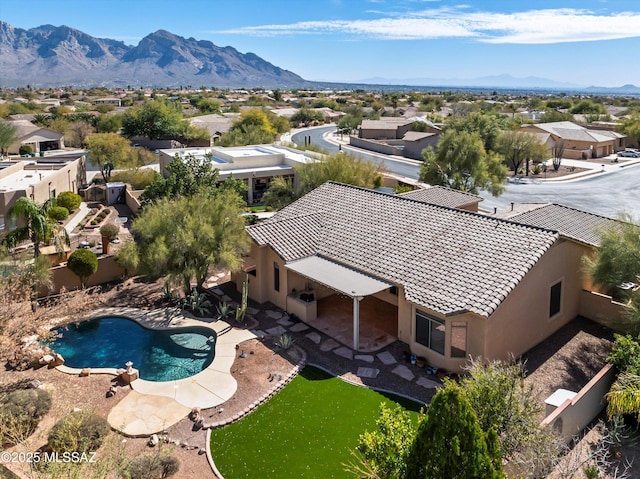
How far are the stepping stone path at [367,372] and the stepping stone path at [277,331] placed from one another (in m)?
4.42

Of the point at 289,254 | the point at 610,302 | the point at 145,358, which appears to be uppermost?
the point at 289,254

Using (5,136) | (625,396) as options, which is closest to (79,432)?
(625,396)

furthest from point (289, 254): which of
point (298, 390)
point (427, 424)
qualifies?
point (427, 424)

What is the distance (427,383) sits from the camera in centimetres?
1858

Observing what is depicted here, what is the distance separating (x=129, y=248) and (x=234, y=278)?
559cm

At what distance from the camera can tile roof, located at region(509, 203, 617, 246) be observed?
24.0 metres

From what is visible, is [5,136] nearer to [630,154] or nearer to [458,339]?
[458,339]

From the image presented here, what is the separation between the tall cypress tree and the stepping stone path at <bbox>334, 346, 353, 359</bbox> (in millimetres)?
10375

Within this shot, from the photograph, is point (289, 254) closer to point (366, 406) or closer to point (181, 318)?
point (181, 318)

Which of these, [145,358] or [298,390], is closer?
[298,390]

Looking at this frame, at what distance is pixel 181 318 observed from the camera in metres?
24.1

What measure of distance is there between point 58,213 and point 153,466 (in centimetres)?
3187

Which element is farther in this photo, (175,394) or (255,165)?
(255,165)

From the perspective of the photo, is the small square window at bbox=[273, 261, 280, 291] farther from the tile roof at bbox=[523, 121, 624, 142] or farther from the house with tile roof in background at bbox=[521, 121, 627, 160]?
the tile roof at bbox=[523, 121, 624, 142]
